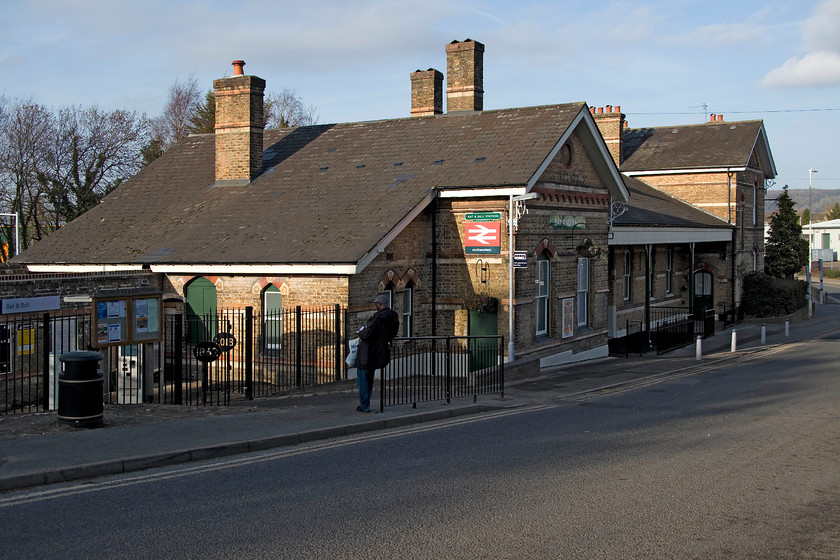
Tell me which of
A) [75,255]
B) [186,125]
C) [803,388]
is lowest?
[803,388]

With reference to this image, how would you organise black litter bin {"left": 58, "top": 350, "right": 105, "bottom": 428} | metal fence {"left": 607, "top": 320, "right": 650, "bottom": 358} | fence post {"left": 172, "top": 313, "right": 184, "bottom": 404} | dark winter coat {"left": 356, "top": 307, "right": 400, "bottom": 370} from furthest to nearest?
1. metal fence {"left": 607, "top": 320, "right": 650, "bottom": 358}
2. fence post {"left": 172, "top": 313, "right": 184, "bottom": 404}
3. dark winter coat {"left": 356, "top": 307, "right": 400, "bottom": 370}
4. black litter bin {"left": 58, "top": 350, "right": 105, "bottom": 428}

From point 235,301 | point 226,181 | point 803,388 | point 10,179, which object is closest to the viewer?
point 803,388

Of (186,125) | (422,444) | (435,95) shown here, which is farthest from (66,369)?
(186,125)

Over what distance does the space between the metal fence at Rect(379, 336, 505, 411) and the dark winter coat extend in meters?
0.44

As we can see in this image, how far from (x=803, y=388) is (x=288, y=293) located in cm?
1130

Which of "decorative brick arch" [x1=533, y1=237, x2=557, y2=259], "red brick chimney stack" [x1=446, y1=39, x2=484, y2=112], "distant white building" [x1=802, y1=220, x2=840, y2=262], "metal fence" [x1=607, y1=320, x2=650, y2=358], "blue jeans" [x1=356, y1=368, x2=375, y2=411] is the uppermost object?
"red brick chimney stack" [x1=446, y1=39, x2=484, y2=112]

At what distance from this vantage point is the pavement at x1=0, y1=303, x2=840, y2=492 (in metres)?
8.59

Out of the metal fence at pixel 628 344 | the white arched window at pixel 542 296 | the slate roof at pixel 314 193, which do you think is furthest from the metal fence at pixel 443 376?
the metal fence at pixel 628 344

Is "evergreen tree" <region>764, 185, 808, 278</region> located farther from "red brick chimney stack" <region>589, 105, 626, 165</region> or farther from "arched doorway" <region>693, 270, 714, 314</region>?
"red brick chimney stack" <region>589, 105, 626, 165</region>

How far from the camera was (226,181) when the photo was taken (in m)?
23.7

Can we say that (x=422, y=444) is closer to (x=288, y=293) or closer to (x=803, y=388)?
(x=288, y=293)

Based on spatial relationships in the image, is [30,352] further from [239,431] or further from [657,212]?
[657,212]

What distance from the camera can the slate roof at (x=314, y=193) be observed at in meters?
19.0

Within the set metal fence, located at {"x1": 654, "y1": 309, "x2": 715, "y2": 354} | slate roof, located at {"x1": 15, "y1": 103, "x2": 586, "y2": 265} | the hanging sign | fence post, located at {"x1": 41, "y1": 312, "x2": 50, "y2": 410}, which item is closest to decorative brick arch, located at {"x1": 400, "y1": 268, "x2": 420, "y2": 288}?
the hanging sign
